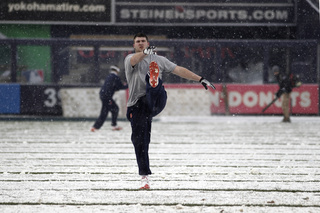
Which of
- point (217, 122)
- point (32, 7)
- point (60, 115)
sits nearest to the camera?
point (217, 122)

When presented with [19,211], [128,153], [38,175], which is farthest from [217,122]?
[19,211]

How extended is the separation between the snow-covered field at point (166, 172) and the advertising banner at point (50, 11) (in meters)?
8.41

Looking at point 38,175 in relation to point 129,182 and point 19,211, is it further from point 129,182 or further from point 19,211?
point 19,211

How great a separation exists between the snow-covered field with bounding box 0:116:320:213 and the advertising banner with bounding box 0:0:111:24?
841 centimetres

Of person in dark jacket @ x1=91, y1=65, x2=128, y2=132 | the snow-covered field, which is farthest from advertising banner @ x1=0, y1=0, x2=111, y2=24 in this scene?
the snow-covered field

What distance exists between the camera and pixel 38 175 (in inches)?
257

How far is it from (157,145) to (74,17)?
11452mm

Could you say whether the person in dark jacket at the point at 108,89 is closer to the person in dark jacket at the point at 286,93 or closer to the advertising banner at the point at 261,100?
the person in dark jacket at the point at 286,93

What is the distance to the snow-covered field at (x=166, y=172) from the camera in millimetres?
4898

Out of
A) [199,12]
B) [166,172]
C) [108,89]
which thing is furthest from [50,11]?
[166,172]

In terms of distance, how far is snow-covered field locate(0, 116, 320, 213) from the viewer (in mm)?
4898

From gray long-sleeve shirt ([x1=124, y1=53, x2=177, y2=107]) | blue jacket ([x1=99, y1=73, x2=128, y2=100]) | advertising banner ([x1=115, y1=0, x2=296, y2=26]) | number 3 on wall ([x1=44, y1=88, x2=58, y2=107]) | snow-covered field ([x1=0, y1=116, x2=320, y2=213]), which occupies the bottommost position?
snow-covered field ([x1=0, y1=116, x2=320, y2=213])

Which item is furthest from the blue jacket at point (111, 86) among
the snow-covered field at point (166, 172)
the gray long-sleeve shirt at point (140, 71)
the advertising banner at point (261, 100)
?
the gray long-sleeve shirt at point (140, 71)

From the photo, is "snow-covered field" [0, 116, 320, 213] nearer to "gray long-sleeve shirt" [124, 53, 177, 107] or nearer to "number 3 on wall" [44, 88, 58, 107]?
"gray long-sleeve shirt" [124, 53, 177, 107]
